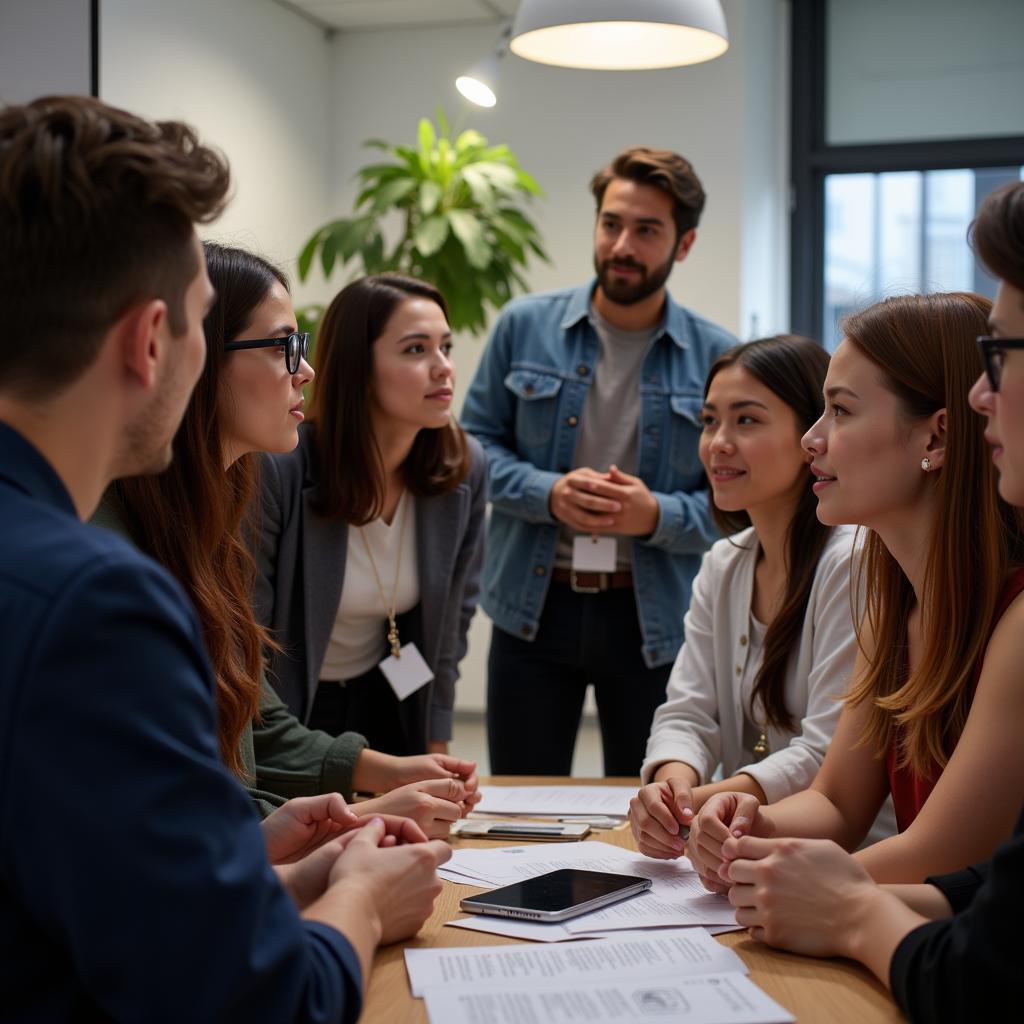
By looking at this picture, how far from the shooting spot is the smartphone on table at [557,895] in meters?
1.52

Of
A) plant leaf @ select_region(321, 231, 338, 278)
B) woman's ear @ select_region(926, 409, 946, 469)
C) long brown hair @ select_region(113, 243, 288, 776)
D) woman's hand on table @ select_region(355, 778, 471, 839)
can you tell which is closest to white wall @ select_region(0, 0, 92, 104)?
plant leaf @ select_region(321, 231, 338, 278)

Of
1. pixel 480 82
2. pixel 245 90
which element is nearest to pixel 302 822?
pixel 480 82

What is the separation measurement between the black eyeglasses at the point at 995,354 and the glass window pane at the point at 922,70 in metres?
5.26

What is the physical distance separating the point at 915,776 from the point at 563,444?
177 centimetres

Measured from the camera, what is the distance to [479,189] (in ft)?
16.5

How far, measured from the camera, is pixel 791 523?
2398 mm

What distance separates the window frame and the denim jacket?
3.02 metres

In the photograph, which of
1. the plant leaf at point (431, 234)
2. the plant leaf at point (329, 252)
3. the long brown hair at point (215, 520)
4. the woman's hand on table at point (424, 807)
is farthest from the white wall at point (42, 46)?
the woman's hand on table at point (424, 807)

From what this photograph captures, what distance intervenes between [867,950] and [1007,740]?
33 cm

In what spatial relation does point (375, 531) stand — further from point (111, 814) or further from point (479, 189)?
point (479, 189)

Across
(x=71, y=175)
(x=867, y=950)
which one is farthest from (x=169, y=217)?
(x=867, y=950)

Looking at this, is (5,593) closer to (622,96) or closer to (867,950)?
(867,950)

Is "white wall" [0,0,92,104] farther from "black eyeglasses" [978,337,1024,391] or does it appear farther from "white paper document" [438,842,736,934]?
"black eyeglasses" [978,337,1024,391]

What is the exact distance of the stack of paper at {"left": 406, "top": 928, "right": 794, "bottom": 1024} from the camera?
1219 mm
